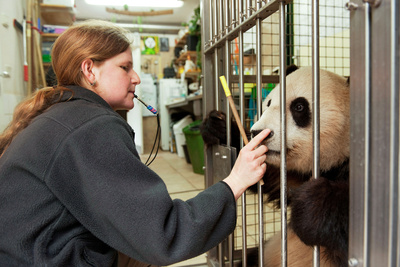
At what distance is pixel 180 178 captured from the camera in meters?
3.71

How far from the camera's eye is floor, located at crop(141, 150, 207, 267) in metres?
2.96

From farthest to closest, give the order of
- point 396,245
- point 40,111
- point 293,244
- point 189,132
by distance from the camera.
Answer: point 189,132, point 293,244, point 40,111, point 396,245

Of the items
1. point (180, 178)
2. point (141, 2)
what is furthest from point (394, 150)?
point (141, 2)

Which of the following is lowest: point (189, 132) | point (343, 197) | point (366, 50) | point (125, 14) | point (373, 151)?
point (189, 132)

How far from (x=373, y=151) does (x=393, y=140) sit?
0.15 ft

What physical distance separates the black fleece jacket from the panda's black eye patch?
371 millimetres

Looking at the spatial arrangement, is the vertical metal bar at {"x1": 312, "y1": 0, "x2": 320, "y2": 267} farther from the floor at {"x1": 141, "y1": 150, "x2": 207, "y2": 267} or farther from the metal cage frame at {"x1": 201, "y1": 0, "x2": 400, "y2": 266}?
the floor at {"x1": 141, "y1": 150, "x2": 207, "y2": 267}

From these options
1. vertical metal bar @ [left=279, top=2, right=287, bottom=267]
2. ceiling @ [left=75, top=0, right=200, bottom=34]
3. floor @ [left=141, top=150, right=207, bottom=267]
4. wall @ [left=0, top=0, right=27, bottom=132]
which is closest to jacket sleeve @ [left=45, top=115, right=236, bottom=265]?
vertical metal bar @ [left=279, top=2, right=287, bottom=267]

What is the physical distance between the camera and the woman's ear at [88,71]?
931 mm

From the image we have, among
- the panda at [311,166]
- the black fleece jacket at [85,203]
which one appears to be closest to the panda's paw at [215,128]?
the panda at [311,166]

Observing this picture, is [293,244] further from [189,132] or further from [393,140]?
[189,132]

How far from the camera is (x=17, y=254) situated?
755 mm

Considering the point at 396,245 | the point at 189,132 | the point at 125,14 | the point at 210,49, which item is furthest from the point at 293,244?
the point at 125,14

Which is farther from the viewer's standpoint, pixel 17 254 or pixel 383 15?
pixel 17 254
